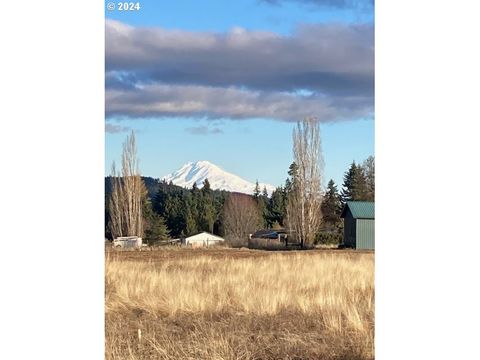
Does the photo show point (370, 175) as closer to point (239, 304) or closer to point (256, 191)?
point (256, 191)

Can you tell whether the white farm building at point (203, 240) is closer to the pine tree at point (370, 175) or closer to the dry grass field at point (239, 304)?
the dry grass field at point (239, 304)

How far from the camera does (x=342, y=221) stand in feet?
13.4

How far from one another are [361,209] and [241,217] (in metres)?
0.76

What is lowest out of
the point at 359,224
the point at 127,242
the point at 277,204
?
the point at 127,242

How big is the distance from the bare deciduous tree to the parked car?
59 centimetres

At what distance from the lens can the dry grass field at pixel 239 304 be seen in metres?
4.11

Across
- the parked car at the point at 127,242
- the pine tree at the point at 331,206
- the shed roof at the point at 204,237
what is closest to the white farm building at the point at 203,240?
the shed roof at the point at 204,237

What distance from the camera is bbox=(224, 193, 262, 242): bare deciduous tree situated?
3977 millimetres

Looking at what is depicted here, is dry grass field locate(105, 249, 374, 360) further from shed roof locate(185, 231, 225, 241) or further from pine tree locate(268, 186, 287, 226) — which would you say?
pine tree locate(268, 186, 287, 226)

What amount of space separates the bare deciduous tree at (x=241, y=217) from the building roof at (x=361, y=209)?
0.57 m

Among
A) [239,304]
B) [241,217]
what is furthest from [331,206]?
[239,304]

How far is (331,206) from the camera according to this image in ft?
13.7
